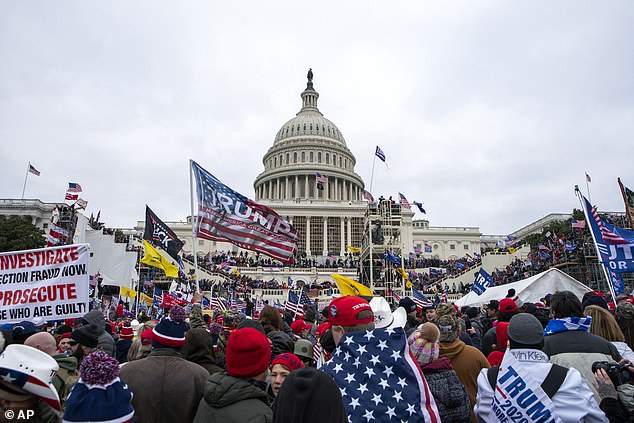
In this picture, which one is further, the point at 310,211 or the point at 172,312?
the point at 310,211

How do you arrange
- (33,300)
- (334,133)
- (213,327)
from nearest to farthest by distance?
(33,300) < (213,327) < (334,133)

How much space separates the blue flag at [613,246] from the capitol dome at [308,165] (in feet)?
244

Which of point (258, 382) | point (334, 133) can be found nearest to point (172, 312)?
point (258, 382)

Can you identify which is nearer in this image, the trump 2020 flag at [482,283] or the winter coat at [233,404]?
the winter coat at [233,404]

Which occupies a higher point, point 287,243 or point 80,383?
point 287,243

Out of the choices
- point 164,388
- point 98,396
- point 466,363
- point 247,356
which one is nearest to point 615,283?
point 466,363

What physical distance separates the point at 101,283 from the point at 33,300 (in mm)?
17761

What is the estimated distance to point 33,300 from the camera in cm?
705

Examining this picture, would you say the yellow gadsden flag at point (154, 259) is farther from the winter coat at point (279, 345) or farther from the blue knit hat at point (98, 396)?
the blue knit hat at point (98, 396)

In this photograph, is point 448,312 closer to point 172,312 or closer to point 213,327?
point 172,312

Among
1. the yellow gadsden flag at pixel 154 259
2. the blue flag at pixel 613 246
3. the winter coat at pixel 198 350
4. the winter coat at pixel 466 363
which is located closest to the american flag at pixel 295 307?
the yellow gadsden flag at pixel 154 259

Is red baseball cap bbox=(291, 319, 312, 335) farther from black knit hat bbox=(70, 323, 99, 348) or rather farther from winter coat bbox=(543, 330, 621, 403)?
winter coat bbox=(543, 330, 621, 403)

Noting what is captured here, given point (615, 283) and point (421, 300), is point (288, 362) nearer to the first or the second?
point (615, 283)

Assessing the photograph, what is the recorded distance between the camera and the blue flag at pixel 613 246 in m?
9.92
